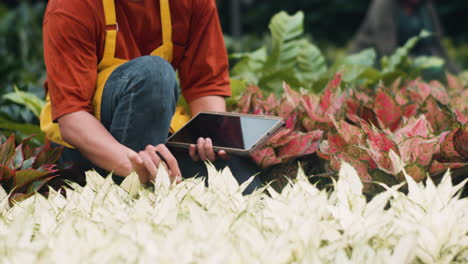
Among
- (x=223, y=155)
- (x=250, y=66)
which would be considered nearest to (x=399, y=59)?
(x=250, y=66)

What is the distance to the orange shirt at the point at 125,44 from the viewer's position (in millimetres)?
1900

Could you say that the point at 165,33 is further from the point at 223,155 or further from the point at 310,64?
the point at 310,64

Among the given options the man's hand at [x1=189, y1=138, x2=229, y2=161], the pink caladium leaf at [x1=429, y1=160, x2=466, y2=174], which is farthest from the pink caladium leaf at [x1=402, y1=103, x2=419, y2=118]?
the man's hand at [x1=189, y1=138, x2=229, y2=161]

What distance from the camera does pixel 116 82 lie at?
6.42 feet

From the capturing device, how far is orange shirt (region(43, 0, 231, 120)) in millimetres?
1900

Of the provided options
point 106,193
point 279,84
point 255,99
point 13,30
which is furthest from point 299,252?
point 13,30

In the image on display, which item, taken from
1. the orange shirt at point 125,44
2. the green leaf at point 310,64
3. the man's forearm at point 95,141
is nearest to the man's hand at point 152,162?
the man's forearm at point 95,141

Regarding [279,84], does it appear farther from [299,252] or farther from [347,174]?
[299,252]

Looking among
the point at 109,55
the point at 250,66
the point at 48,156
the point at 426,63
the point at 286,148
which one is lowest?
the point at 426,63

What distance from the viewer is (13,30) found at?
5711 millimetres

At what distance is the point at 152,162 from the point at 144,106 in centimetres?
28

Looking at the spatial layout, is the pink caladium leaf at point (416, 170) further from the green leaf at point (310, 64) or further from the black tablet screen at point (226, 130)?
the green leaf at point (310, 64)

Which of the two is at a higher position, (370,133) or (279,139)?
(370,133)

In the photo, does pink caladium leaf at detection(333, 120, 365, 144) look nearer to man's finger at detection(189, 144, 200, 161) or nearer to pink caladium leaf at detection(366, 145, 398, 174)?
pink caladium leaf at detection(366, 145, 398, 174)
